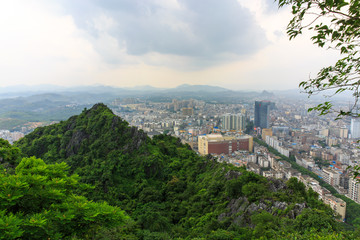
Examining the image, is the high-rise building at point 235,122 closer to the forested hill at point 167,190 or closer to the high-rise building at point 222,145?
the high-rise building at point 222,145

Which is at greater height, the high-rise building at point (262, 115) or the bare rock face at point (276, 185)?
the bare rock face at point (276, 185)

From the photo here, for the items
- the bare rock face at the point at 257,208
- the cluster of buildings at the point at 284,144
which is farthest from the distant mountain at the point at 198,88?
the bare rock face at the point at 257,208

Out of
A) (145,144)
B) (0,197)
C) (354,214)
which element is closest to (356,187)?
(354,214)

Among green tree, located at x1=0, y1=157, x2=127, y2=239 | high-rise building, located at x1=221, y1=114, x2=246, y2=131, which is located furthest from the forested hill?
high-rise building, located at x1=221, y1=114, x2=246, y2=131

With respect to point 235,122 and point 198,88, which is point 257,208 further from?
point 198,88

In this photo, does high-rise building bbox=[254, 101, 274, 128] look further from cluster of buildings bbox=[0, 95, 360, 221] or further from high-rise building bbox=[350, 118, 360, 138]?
high-rise building bbox=[350, 118, 360, 138]

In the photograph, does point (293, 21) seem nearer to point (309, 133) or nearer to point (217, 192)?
point (217, 192)
